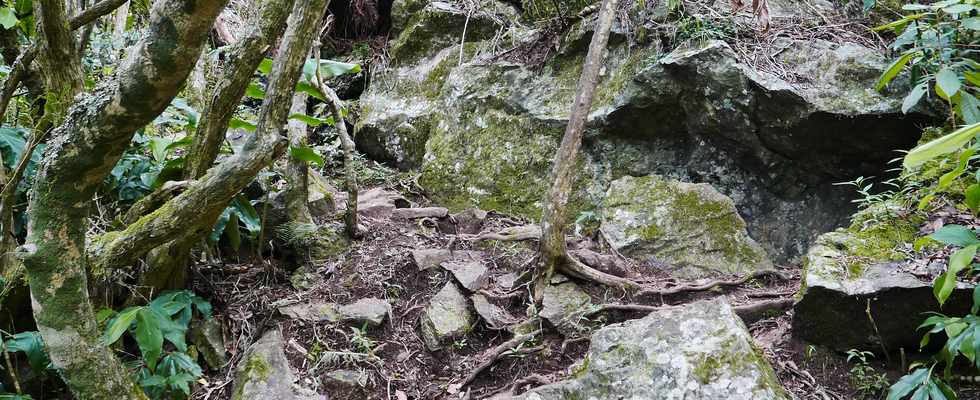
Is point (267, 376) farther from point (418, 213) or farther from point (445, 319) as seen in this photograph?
point (418, 213)

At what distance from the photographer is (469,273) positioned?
3.91m

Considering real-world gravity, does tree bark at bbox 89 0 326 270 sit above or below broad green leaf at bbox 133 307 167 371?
above

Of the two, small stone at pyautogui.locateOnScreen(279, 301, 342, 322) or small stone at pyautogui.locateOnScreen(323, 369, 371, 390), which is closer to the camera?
small stone at pyautogui.locateOnScreen(323, 369, 371, 390)

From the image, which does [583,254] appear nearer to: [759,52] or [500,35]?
[759,52]

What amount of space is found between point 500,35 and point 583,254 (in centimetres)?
289

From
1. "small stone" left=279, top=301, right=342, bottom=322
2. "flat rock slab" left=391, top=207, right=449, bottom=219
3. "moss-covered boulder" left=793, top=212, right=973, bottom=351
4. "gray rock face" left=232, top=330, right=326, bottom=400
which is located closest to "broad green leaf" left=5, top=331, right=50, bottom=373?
"gray rock face" left=232, top=330, right=326, bottom=400

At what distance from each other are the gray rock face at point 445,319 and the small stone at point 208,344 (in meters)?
1.09

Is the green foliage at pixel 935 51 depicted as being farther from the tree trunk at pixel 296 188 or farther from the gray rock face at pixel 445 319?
the tree trunk at pixel 296 188

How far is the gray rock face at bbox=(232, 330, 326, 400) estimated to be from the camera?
9.87 feet

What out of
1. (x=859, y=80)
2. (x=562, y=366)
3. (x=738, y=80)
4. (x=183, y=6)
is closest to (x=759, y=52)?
(x=738, y=80)

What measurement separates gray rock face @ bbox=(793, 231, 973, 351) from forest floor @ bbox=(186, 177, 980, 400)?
11 cm

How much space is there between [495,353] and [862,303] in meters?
1.75

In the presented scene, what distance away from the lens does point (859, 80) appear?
167 inches

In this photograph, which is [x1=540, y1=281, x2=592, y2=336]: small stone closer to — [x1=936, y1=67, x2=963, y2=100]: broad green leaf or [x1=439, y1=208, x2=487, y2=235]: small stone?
[x1=439, y1=208, x2=487, y2=235]: small stone
